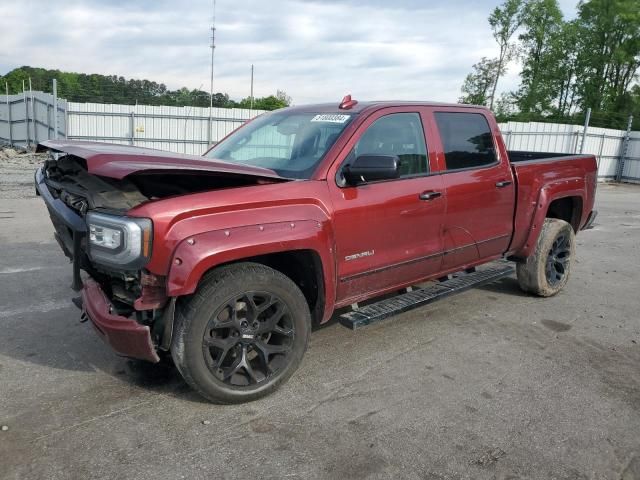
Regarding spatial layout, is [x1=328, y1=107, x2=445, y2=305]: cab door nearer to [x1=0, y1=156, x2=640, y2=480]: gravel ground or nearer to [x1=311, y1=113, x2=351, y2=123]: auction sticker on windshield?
[x1=311, y1=113, x2=351, y2=123]: auction sticker on windshield

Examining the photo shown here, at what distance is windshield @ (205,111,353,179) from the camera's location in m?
3.71

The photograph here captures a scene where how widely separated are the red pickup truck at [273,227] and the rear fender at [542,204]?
0.39 m

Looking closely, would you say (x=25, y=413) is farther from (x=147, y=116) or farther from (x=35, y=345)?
(x=147, y=116)

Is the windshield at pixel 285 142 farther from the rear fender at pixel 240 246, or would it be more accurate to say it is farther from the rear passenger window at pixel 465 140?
the rear passenger window at pixel 465 140

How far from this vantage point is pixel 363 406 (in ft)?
10.7

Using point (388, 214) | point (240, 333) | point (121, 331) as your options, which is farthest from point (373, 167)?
point (121, 331)

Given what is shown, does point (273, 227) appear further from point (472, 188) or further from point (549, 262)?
point (549, 262)

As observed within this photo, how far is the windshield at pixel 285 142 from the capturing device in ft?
12.2

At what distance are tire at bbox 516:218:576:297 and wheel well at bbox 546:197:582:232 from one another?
0.30 m

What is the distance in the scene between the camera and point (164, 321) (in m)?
2.96

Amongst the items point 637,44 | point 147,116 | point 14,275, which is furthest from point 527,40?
point 14,275

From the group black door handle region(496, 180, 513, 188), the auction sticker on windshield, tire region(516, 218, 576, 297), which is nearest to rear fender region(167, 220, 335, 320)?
the auction sticker on windshield

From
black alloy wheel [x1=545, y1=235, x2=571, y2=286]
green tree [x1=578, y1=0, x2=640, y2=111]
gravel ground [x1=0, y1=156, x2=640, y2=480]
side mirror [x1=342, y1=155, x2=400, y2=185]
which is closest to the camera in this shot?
gravel ground [x1=0, y1=156, x2=640, y2=480]

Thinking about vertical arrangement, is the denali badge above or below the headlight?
below
